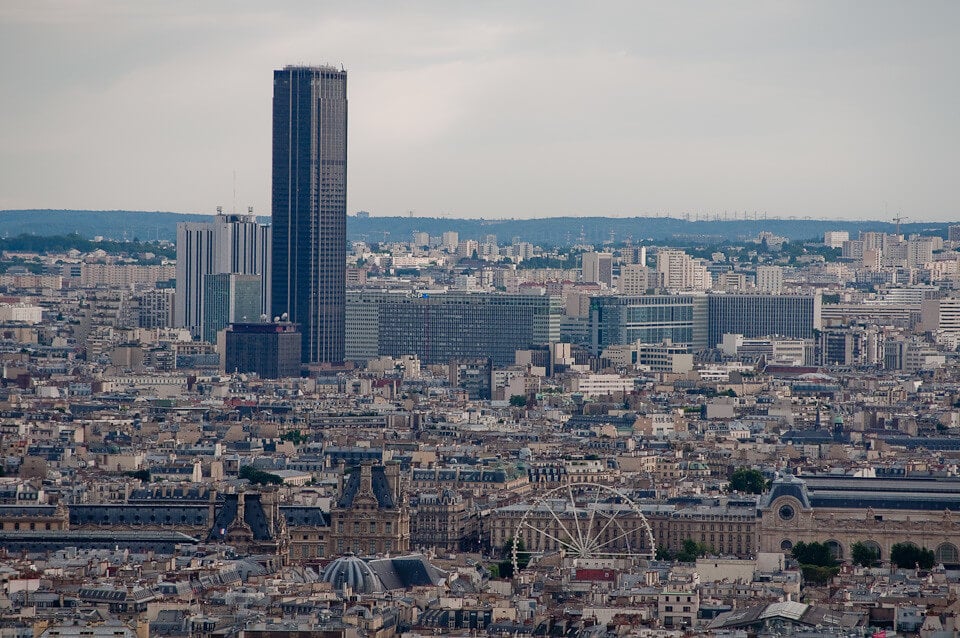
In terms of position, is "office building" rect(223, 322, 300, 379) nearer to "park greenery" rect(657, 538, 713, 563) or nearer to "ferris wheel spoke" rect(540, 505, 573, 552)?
"ferris wheel spoke" rect(540, 505, 573, 552)

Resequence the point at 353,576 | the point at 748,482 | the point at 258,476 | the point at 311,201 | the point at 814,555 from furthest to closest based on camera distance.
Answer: the point at 311,201 → the point at 748,482 → the point at 258,476 → the point at 814,555 → the point at 353,576

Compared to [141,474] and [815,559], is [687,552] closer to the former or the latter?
[815,559]

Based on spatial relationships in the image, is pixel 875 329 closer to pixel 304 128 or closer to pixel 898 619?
pixel 304 128

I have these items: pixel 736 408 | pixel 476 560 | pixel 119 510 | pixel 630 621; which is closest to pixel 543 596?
pixel 630 621

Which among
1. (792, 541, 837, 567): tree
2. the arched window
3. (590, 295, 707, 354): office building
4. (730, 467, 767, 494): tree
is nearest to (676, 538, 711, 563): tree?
(792, 541, 837, 567): tree

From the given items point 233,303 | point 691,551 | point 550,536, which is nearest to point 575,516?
point 550,536

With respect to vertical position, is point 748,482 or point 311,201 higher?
point 311,201
